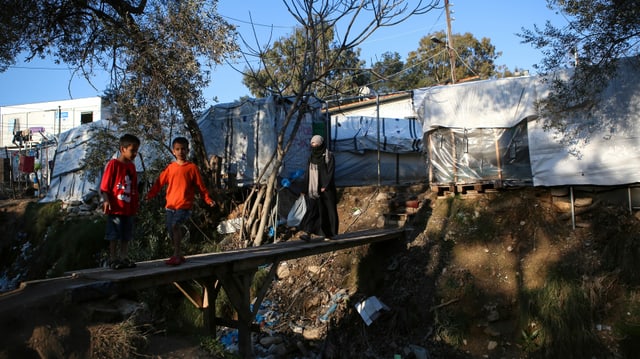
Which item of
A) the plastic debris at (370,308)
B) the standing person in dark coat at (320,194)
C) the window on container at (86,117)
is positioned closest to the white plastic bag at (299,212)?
the standing person in dark coat at (320,194)

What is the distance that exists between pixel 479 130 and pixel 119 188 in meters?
6.82

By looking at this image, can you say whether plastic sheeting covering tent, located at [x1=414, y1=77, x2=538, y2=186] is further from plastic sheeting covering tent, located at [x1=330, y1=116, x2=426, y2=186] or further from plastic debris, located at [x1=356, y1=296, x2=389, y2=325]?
plastic debris, located at [x1=356, y1=296, x2=389, y2=325]

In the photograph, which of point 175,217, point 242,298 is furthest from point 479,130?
point 175,217

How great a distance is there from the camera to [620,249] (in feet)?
22.8

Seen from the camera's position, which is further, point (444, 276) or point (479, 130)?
point (479, 130)

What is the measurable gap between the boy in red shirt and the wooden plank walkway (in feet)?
1.01

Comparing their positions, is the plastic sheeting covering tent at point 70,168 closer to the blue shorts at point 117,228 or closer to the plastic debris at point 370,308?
the plastic debris at point 370,308

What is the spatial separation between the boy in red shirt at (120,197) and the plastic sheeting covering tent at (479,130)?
6399mm

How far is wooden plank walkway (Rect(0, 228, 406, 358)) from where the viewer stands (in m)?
3.67

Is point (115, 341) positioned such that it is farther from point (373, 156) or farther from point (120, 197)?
point (373, 156)

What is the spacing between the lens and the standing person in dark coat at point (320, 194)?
23.8 feet

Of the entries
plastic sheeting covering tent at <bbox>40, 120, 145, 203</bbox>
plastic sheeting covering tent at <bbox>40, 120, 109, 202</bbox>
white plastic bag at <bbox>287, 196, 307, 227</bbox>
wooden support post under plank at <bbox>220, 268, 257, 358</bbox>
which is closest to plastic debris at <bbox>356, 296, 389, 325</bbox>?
white plastic bag at <bbox>287, 196, 307, 227</bbox>

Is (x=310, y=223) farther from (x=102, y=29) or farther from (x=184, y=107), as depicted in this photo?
(x=102, y=29)

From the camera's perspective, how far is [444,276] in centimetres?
785
